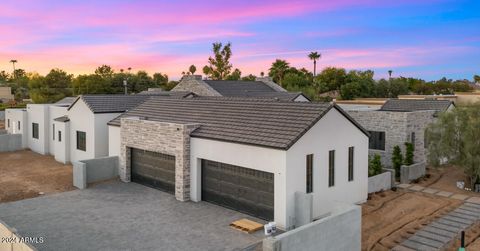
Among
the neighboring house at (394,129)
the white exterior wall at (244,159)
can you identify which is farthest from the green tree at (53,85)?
the white exterior wall at (244,159)

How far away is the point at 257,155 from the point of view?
16891 mm

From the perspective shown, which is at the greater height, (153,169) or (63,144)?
(63,144)

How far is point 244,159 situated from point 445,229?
29.5ft

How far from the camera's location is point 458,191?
2322 cm

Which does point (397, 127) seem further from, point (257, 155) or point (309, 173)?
point (257, 155)

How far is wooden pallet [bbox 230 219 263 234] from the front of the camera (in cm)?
1541

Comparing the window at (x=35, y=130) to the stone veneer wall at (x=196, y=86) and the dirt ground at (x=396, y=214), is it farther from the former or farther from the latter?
the dirt ground at (x=396, y=214)

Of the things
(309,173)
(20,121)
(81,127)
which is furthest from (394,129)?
(20,121)

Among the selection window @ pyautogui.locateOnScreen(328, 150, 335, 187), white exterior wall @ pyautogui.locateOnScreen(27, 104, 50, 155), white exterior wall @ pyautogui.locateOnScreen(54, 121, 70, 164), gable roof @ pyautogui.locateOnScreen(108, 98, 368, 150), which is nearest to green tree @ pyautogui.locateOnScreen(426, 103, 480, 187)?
gable roof @ pyautogui.locateOnScreen(108, 98, 368, 150)

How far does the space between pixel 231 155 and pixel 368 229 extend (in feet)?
21.7

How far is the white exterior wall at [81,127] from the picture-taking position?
27734 mm

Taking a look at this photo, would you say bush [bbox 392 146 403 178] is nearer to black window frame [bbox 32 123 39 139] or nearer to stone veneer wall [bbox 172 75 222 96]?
stone veneer wall [bbox 172 75 222 96]

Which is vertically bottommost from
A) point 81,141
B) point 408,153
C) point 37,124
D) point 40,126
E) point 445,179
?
point 445,179

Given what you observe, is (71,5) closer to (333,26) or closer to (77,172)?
(77,172)
